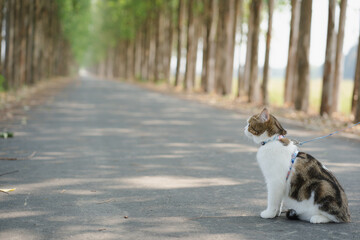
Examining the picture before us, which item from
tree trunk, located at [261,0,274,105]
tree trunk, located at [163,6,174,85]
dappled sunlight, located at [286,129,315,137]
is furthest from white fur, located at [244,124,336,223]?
tree trunk, located at [163,6,174,85]

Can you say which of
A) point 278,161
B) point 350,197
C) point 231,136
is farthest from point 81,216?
point 231,136

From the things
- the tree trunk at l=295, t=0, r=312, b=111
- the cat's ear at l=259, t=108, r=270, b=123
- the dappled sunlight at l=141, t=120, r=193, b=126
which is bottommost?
the dappled sunlight at l=141, t=120, r=193, b=126

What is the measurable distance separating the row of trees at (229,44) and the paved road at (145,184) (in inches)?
221

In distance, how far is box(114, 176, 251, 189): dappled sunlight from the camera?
21.1 ft

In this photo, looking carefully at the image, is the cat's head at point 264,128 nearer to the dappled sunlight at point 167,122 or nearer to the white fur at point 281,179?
the white fur at point 281,179

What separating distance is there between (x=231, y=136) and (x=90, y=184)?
591 centimetres

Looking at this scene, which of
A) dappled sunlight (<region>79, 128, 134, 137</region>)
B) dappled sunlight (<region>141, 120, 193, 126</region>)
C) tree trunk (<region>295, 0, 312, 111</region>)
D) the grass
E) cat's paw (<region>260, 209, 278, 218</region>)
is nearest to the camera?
cat's paw (<region>260, 209, 278, 218</region>)

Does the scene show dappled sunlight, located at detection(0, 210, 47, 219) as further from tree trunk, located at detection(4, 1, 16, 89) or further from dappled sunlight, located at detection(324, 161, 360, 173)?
tree trunk, located at detection(4, 1, 16, 89)

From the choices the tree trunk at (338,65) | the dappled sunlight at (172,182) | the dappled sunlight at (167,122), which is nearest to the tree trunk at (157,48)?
the tree trunk at (338,65)

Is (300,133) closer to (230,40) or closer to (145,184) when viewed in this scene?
(145,184)

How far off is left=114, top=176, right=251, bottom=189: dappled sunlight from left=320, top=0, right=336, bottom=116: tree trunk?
34.0 ft

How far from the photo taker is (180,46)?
35094 mm

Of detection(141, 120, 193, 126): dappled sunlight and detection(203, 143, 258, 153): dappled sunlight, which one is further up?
detection(203, 143, 258, 153): dappled sunlight

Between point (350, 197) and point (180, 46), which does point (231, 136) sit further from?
point (180, 46)
